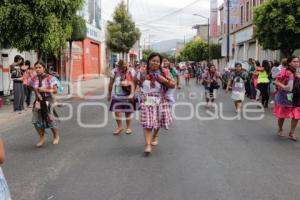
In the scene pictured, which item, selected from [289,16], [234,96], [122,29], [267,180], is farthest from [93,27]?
[267,180]

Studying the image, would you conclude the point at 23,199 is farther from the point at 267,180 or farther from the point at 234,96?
the point at 234,96

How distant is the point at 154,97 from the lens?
308 inches

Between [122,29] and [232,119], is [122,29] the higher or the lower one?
the higher one

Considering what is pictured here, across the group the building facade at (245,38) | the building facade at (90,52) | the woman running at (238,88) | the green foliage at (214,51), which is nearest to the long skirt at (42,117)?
the woman running at (238,88)

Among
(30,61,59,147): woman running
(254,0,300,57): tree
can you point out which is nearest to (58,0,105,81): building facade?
(254,0,300,57): tree

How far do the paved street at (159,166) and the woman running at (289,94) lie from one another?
51 centimetres

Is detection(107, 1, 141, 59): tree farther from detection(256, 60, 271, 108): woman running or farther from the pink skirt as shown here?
the pink skirt

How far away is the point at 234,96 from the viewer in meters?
14.7

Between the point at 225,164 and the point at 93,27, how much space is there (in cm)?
3731

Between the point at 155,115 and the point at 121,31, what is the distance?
134ft

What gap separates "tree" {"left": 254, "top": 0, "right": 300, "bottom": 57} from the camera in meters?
23.3

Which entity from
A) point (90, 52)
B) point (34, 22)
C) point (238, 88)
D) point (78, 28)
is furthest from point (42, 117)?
point (90, 52)

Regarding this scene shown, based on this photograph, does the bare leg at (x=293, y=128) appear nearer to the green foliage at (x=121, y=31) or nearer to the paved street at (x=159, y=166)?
the paved street at (x=159, y=166)

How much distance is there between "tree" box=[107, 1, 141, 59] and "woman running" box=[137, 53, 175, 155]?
39717 mm
